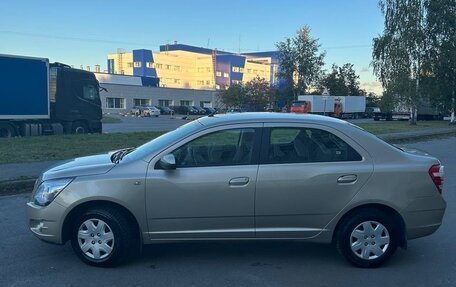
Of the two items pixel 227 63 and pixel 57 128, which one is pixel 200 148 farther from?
pixel 227 63

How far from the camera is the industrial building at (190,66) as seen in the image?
10450 cm

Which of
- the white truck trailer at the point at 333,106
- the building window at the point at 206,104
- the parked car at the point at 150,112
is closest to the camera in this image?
the white truck trailer at the point at 333,106

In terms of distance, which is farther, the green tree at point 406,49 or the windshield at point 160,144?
the green tree at point 406,49

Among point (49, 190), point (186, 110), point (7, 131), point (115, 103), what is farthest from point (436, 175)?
point (115, 103)

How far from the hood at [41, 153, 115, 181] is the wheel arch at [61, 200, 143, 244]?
12.2 inches

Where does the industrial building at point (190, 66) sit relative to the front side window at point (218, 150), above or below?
above

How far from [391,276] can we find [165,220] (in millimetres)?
2325

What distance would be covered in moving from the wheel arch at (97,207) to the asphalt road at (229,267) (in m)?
0.35

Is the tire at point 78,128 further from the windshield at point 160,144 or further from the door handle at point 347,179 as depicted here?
the door handle at point 347,179

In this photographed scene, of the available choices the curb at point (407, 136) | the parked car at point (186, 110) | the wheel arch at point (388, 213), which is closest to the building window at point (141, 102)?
the parked car at point (186, 110)

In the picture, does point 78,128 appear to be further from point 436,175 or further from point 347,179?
point 436,175

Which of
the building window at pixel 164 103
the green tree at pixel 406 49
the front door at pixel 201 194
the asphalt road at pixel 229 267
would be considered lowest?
the asphalt road at pixel 229 267

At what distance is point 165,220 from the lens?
4.65m

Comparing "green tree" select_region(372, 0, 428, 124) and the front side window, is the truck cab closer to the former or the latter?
the front side window
